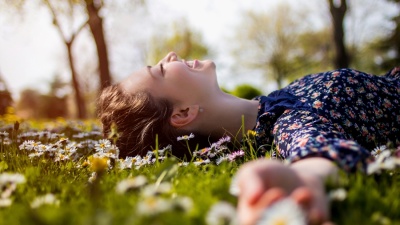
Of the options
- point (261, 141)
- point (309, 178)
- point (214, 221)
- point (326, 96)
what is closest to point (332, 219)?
point (309, 178)

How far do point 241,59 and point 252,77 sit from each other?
1908 mm

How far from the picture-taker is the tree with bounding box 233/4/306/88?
101ft

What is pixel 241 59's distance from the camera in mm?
33562

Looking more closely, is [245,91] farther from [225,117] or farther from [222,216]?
[222,216]

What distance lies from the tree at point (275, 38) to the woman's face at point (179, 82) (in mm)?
28468

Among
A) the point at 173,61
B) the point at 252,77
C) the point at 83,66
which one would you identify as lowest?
the point at 252,77

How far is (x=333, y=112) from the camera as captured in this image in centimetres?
278

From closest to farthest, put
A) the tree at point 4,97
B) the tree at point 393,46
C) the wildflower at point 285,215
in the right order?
the wildflower at point 285,215 → the tree at point 4,97 → the tree at point 393,46

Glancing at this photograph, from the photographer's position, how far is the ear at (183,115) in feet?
9.56

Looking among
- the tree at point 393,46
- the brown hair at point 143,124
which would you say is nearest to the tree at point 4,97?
the brown hair at point 143,124

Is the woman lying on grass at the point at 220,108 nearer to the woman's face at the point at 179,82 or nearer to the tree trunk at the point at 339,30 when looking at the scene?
the woman's face at the point at 179,82

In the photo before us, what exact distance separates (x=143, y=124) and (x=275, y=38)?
29.4 m

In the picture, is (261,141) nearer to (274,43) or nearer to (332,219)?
(332,219)

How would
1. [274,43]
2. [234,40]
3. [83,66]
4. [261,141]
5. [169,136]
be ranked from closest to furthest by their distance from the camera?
[261,141]
[169,136]
[274,43]
[234,40]
[83,66]
